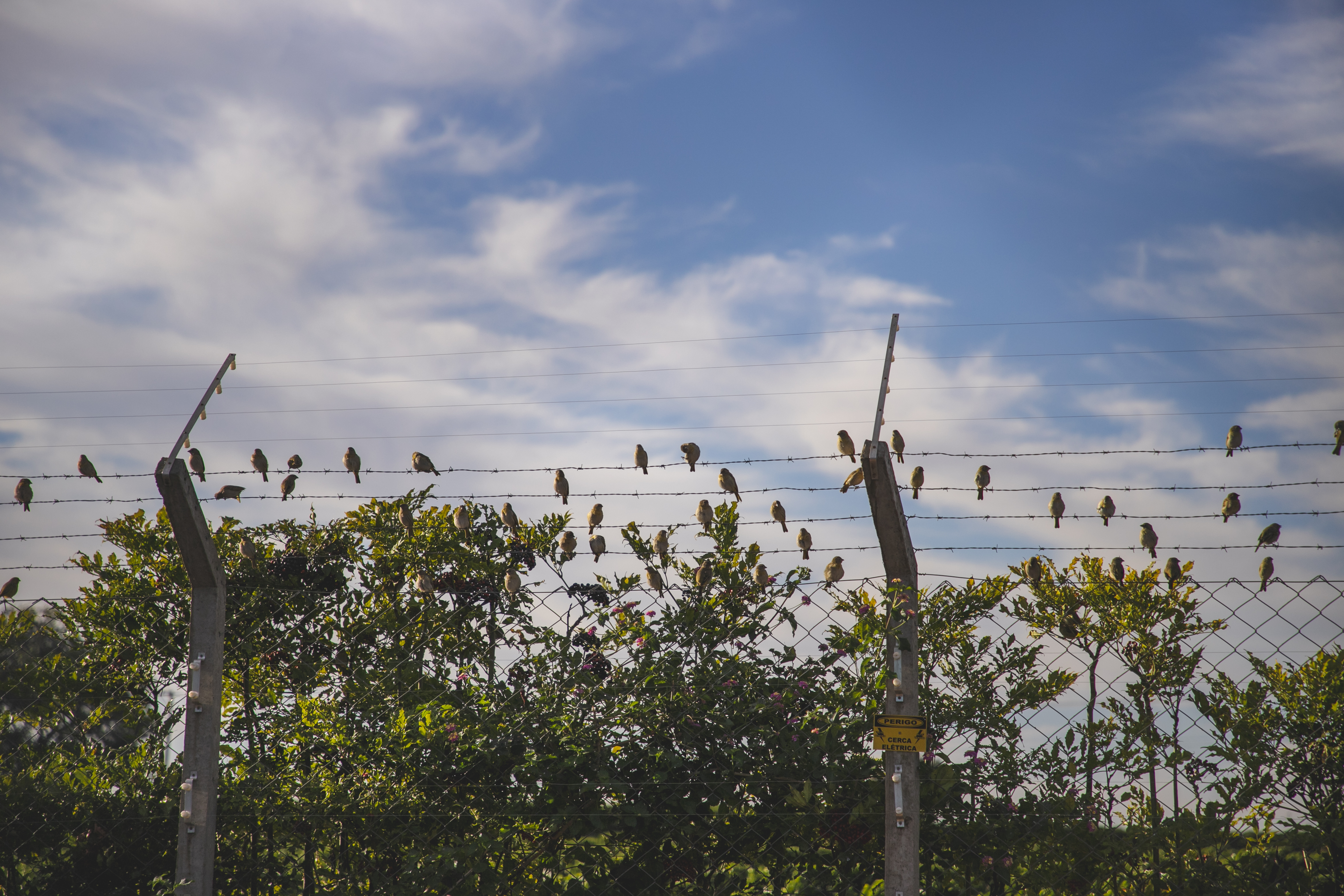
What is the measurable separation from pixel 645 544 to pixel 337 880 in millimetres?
1932

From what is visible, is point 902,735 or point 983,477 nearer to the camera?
point 902,735

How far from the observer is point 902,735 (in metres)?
3.02

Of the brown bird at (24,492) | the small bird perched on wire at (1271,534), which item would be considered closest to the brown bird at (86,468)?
the brown bird at (24,492)

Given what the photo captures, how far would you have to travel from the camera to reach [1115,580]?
490 cm

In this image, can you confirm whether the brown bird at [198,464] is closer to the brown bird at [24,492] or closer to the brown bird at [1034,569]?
the brown bird at [24,492]

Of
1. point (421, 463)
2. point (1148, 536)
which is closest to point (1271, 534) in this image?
point (1148, 536)

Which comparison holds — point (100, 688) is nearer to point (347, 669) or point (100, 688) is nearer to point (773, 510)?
point (347, 669)

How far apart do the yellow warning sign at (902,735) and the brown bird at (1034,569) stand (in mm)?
2047

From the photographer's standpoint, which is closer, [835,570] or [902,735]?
[902,735]

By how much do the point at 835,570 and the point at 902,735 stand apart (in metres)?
1.28

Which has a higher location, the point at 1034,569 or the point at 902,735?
the point at 1034,569

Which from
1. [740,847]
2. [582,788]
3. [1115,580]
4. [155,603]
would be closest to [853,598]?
[740,847]

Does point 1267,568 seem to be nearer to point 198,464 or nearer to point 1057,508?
point 1057,508

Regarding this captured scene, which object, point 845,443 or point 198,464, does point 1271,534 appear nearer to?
point 845,443
